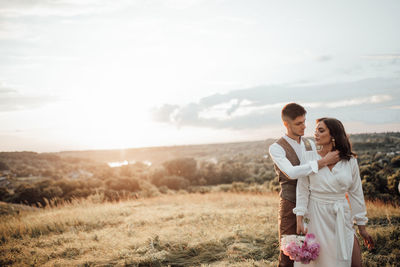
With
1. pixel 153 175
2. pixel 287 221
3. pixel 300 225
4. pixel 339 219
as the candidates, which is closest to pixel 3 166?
pixel 153 175

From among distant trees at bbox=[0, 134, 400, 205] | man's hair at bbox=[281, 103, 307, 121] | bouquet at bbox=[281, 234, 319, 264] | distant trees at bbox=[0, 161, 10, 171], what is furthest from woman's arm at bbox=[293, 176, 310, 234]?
distant trees at bbox=[0, 161, 10, 171]

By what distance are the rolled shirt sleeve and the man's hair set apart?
0.38 m

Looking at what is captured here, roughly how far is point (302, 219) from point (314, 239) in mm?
222

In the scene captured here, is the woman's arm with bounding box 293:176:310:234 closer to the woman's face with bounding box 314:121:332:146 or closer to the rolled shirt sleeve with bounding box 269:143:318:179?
the rolled shirt sleeve with bounding box 269:143:318:179

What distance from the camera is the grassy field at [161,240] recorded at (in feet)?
18.1

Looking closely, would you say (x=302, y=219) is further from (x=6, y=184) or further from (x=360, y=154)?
(x=6, y=184)

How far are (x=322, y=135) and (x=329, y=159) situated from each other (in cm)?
28

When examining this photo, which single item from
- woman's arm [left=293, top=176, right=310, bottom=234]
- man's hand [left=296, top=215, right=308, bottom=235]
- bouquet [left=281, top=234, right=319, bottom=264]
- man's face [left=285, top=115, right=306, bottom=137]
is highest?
man's face [left=285, top=115, right=306, bottom=137]

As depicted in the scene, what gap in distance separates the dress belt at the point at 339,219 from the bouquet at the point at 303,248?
23 cm

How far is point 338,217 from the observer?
2.90 m

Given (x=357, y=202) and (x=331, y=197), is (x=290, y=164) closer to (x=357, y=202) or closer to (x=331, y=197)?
(x=331, y=197)

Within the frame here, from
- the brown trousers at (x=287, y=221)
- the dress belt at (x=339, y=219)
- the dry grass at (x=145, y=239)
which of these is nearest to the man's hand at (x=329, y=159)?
the dress belt at (x=339, y=219)

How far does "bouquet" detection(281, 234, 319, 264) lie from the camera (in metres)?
2.83

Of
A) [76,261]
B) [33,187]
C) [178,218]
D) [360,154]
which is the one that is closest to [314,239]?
[76,261]
